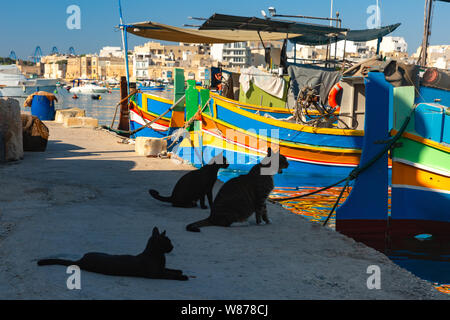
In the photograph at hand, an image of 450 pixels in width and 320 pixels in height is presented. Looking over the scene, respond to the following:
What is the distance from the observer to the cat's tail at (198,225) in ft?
17.5

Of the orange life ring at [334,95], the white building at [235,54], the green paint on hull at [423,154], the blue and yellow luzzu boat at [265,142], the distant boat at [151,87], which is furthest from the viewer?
the white building at [235,54]

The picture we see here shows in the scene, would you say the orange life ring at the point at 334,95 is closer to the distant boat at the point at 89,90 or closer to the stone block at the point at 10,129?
the stone block at the point at 10,129

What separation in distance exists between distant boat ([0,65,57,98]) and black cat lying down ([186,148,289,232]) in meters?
51.2

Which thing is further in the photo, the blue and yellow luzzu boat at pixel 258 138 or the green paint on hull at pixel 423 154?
the blue and yellow luzzu boat at pixel 258 138

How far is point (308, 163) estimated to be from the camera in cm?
1306

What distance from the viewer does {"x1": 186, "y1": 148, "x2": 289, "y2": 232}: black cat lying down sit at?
564 cm

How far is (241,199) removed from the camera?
566 cm

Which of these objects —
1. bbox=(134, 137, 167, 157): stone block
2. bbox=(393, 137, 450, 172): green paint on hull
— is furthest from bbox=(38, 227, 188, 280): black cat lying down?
bbox=(134, 137, 167, 157): stone block

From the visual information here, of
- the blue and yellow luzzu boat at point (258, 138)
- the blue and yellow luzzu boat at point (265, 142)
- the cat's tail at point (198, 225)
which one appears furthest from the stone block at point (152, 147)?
the cat's tail at point (198, 225)

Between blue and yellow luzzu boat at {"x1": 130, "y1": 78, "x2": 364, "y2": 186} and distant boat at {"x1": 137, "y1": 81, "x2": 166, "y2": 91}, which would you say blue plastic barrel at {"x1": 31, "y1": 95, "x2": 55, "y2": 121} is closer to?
distant boat at {"x1": 137, "y1": 81, "x2": 166, "y2": 91}

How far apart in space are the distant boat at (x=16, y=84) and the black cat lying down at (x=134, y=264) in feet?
172

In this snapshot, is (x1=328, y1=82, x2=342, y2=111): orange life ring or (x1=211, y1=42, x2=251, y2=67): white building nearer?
(x1=328, y1=82, x2=342, y2=111): orange life ring
